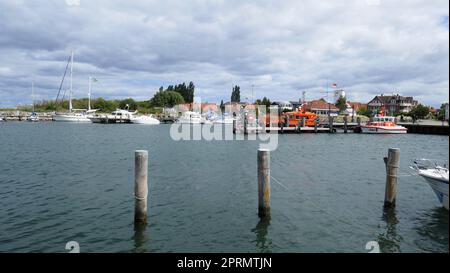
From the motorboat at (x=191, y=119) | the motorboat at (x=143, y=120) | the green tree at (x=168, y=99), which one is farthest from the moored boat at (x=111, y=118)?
the green tree at (x=168, y=99)

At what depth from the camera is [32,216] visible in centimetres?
1356

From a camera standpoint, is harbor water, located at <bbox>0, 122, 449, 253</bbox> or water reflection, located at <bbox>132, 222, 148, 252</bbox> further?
harbor water, located at <bbox>0, 122, 449, 253</bbox>

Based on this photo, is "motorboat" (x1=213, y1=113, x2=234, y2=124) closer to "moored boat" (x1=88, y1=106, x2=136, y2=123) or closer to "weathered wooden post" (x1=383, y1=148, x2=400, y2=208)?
"moored boat" (x1=88, y1=106, x2=136, y2=123)

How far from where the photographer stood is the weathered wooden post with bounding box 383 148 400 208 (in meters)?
12.9

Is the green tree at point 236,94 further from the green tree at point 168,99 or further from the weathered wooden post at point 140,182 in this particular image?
the weathered wooden post at point 140,182

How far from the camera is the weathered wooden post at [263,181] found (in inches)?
478

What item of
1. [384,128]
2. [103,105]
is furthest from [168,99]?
[384,128]

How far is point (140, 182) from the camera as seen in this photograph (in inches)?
453

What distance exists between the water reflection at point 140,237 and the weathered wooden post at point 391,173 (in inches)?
347

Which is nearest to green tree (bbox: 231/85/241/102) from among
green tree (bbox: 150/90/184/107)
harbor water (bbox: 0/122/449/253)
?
green tree (bbox: 150/90/184/107)

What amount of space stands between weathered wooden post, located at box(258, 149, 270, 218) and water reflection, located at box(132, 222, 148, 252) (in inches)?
163

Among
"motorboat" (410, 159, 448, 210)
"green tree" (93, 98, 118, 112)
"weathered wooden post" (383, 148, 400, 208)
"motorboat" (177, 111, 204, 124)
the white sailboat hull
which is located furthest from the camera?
"green tree" (93, 98, 118, 112)
